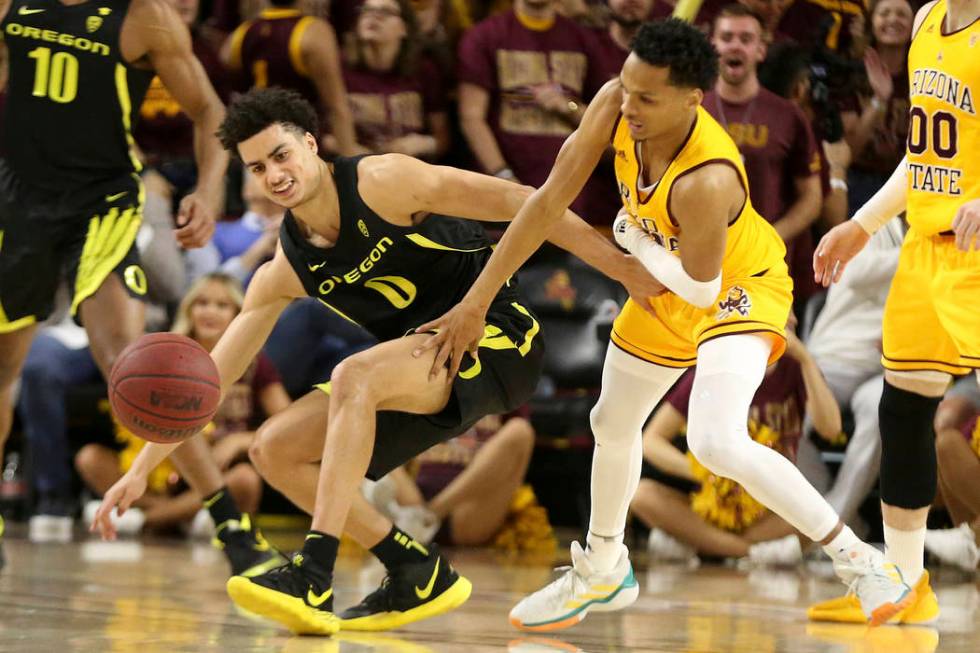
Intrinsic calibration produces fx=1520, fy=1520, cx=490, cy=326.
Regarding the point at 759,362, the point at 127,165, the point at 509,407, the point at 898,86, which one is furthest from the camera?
the point at 898,86

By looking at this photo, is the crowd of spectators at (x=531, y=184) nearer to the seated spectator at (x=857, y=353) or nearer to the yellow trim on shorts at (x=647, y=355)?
the seated spectator at (x=857, y=353)

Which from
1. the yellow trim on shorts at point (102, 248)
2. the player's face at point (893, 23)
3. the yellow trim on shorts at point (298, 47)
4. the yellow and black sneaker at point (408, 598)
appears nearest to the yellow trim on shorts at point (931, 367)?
the yellow and black sneaker at point (408, 598)

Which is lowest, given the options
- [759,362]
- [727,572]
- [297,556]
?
[727,572]

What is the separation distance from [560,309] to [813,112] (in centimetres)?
155

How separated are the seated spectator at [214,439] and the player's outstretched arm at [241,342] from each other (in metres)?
2.48

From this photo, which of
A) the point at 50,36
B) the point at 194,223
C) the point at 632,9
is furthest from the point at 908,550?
the point at 632,9

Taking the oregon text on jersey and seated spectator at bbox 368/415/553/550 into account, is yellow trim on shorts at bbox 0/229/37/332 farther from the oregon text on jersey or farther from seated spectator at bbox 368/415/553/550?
seated spectator at bbox 368/415/553/550

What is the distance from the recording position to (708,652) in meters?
3.80

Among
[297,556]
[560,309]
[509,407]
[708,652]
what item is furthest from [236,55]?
[708,652]

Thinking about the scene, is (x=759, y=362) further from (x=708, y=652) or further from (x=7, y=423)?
(x=7, y=423)

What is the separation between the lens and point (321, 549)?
152 inches

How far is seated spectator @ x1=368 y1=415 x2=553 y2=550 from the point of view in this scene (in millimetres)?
6668

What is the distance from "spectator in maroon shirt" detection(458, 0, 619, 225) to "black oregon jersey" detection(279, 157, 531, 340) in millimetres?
2826

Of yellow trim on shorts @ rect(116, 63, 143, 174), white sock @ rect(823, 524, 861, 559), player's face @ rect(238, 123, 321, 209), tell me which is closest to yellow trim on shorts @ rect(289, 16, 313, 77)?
yellow trim on shorts @ rect(116, 63, 143, 174)
